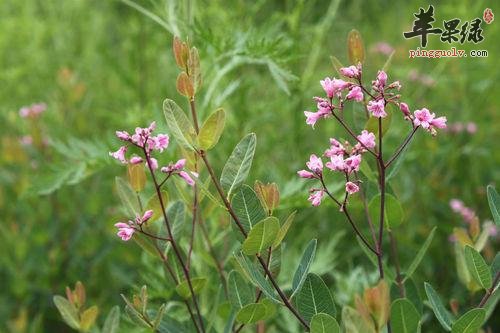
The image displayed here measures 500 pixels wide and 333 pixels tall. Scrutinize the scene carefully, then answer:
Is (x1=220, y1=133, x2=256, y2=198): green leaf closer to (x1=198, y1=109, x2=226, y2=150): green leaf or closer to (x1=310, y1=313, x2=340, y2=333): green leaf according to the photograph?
(x1=198, y1=109, x2=226, y2=150): green leaf

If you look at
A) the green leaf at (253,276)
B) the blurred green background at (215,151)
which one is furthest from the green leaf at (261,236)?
the blurred green background at (215,151)

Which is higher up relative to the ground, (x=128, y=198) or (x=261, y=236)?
(x=128, y=198)

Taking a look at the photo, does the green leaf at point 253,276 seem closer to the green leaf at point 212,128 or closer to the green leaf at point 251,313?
the green leaf at point 251,313

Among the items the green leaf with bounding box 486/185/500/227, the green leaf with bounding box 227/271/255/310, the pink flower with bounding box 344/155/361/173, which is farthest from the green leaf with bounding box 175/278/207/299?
the green leaf with bounding box 486/185/500/227

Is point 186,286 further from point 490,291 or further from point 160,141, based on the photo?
point 490,291

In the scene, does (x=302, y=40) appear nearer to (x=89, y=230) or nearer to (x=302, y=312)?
(x=89, y=230)

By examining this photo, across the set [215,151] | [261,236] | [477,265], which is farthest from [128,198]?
[215,151]

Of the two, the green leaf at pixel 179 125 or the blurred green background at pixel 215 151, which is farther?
the blurred green background at pixel 215 151
